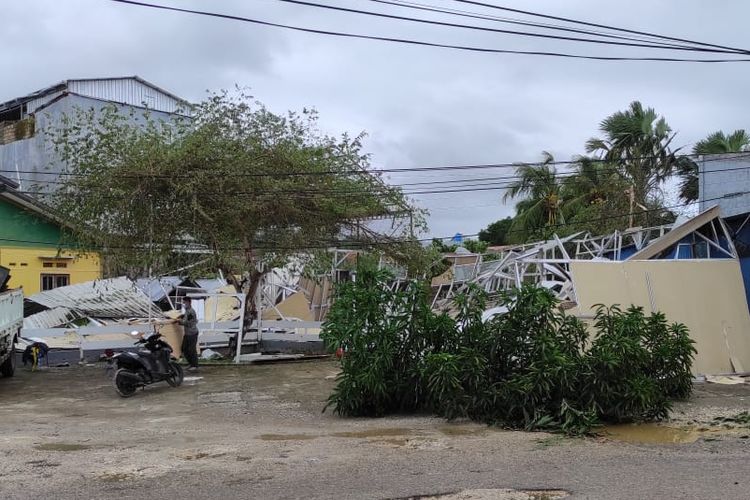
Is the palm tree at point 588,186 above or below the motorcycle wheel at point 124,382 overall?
above

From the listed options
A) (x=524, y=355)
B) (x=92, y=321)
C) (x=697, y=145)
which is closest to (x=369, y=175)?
(x=524, y=355)

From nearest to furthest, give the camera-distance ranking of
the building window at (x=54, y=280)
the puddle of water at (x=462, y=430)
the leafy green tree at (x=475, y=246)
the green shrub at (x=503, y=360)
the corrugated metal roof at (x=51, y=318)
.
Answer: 1. the puddle of water at (x=462, y=430)
2. the green shrub at (x=503, y=360)
3. the corrugated metal roof at (x=51, y=318)
4. the building window at (x=54, y=280)
5. the leafy green tree at (x=475, y=246)

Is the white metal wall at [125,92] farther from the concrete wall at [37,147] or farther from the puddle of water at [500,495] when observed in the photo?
the puddle of water at [500,495]

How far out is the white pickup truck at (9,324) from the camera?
14.1 metres

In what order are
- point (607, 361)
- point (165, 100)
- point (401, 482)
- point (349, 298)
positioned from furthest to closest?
point (165, 100) < point (349, 298) < point (607, 361) < point (401, 482)

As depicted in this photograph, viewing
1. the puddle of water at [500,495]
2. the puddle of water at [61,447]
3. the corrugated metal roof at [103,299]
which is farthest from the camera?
the corrugated metal roof at [103,299]

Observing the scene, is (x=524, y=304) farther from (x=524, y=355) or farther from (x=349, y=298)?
(x=349, y=298)

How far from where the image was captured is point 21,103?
107 feet

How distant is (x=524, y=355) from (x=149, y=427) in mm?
5341

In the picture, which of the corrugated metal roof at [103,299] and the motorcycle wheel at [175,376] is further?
the corrugated metal roof at [103,299]

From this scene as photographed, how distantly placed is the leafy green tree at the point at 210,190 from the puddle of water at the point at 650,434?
33.0 ft

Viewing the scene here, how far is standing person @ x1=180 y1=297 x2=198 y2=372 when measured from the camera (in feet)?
51.1

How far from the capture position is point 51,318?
22906 mm

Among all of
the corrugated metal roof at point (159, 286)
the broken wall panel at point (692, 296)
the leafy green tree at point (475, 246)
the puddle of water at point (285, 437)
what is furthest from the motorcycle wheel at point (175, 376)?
the leafy green tree at point (475, 246)
